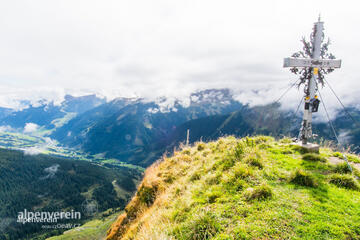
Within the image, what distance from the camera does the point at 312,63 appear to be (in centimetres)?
1275

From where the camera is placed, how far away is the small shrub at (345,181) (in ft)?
25.0

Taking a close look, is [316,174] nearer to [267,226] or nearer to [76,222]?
[267,226]

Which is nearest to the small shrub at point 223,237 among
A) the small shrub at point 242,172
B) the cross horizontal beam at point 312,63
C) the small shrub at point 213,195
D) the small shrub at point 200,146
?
the small shrub at point 213,195

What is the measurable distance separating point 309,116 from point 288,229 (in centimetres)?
993

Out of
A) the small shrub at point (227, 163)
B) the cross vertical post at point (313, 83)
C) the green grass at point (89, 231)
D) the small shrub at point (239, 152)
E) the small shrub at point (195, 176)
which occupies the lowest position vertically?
the green grass at point (89, 231)

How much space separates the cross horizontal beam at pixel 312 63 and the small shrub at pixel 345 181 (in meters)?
7.47

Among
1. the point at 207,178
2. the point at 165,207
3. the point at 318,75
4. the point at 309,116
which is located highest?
the point at 318,75

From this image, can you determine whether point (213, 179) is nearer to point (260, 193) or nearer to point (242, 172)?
point (242, 172)

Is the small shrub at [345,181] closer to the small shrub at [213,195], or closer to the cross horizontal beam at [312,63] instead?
the small shrub at [213,195]

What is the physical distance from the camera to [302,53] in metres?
13.4

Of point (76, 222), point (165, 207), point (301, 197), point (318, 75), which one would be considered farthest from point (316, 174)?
point (76, 222)

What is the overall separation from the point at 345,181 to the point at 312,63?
846 cm

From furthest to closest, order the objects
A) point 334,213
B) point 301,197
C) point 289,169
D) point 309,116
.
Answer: point 309,116 < point 289,169 < point 301,197 < point 334,213

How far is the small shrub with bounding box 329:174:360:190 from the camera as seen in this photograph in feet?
25.0
